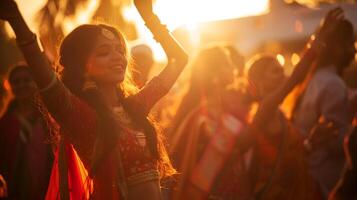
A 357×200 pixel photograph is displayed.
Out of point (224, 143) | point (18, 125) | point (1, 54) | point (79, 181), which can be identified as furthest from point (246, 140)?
point (1, 54)

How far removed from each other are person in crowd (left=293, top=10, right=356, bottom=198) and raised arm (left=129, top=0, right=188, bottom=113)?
2.43 meters

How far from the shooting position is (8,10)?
3.38 metres

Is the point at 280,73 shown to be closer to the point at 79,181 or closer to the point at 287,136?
the point at 287,136

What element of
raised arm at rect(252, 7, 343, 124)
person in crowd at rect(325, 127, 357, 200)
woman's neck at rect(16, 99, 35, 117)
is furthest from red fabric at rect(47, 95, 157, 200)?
woman's neck at rect(16, 99, 35, 117)

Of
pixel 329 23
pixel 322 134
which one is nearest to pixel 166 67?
pixel 329 23

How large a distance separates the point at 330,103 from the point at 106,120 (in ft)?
10.1

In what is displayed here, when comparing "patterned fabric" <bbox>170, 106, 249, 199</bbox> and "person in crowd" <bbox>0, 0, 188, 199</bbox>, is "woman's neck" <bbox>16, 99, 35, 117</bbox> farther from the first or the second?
"person in crowd" <bbox>0, 0, 188, 199</bbox>

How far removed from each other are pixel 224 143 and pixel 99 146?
2793mm

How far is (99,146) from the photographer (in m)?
3.96

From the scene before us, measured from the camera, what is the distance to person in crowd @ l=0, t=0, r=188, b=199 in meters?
3.96

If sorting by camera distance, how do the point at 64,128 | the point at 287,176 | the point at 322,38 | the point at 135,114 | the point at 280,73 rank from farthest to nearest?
1. the point at 280,73
2. the point at 287,176
3. the point at 322,38
4. the point at 135,114
5. the point at 64,128

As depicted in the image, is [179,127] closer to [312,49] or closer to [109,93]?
[312,49]

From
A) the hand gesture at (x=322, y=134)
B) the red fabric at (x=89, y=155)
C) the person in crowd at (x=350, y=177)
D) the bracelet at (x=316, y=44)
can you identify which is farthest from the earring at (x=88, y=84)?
the hand gesture at (x=322, y=134)

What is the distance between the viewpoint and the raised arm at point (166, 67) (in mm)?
4242
